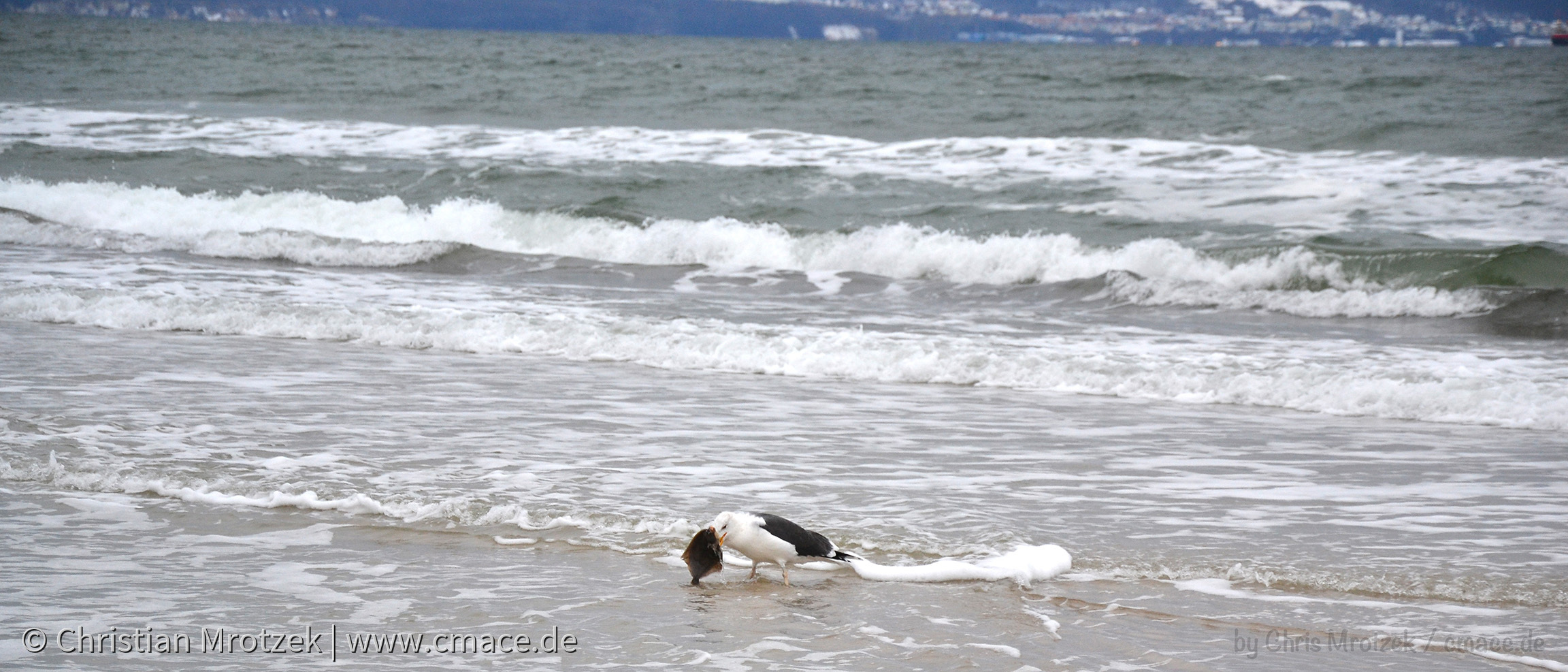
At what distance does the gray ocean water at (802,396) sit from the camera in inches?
168

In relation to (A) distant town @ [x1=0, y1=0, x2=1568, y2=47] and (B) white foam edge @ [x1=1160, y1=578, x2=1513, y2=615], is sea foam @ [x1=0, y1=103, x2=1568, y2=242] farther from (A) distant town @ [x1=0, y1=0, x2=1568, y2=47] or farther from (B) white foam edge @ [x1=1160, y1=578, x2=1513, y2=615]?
(A) distant town @ [x1=0, y1=0, x2=1568, y2=47]

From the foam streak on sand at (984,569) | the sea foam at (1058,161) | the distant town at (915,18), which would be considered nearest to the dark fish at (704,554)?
the foam streak on sand at (984,569)

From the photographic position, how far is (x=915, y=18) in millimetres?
132625

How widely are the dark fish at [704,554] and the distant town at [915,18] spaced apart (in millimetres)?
87779

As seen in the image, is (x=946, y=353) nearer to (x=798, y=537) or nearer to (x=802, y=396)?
(x=802, y=396)

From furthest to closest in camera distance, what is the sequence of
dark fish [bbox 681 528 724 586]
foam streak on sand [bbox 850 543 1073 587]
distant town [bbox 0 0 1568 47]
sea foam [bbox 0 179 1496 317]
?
distant town [bbox 0 0 1568 47] → sea foam [bbox 0 179 1496 317] → foam streak on sand [bbox 850 543 1073 587] → dark fish [bbox 681 528 724 586]

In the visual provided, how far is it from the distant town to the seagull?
3452 inches

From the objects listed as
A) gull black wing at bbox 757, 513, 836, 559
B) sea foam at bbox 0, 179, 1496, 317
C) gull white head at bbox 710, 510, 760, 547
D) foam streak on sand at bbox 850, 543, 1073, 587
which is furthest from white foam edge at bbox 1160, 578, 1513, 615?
sea foam at bbox 0, 179, 1496, 317

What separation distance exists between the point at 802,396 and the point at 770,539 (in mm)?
3676

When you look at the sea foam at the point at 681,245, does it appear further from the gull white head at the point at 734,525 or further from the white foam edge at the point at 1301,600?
the gull white head at the point at 734,525

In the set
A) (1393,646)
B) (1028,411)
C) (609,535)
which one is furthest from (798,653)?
(1028,411)

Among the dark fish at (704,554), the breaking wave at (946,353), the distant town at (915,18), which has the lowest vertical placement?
the breaking wave at (946,353)

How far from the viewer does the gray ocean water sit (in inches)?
168

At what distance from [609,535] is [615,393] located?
2.91m
